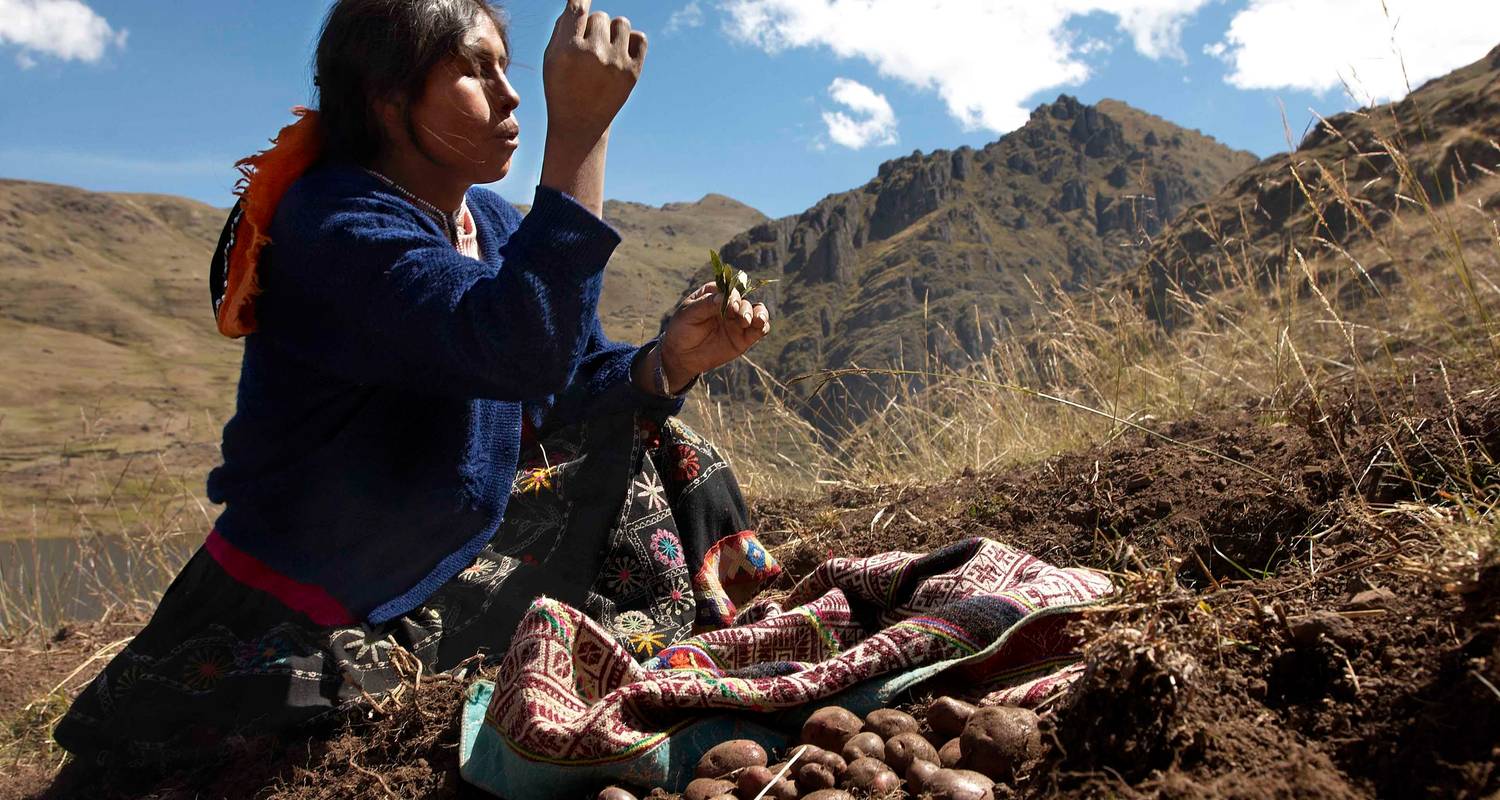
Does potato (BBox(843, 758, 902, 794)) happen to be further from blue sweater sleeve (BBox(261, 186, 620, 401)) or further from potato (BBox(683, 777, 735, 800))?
blue sweater sleeve (BBox(261, 186, 620, 401))

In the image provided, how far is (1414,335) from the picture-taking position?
4.24 meters

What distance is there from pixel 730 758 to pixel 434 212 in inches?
50.4

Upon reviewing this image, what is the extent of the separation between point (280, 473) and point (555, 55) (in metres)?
0.97

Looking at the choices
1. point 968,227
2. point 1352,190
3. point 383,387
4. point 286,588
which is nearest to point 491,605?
point 286,588

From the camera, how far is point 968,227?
7988 cm

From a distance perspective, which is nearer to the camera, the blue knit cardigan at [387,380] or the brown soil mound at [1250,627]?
the brown soil mound at [1250,627]

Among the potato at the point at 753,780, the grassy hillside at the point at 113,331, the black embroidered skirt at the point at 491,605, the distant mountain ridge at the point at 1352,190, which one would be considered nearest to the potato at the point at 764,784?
the potato at the point at 753,780

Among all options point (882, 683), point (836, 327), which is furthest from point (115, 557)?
point (836, 327)

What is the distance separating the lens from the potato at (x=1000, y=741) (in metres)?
1.27

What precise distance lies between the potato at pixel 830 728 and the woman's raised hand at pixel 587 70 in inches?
42.3

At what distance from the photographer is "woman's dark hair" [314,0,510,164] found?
1.90 meters

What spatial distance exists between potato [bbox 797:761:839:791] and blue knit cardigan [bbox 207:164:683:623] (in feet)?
2.67

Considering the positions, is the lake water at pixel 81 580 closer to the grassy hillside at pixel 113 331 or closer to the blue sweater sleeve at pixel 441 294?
the grassy hillside at pixel 113 331

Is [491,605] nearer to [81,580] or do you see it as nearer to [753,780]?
[753,780]
